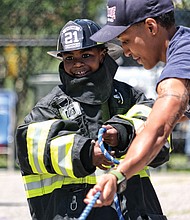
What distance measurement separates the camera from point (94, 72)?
438cm

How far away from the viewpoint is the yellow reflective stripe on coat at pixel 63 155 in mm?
3994

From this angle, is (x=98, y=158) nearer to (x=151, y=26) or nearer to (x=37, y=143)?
(x=37, y=143)

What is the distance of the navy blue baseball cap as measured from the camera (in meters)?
3.76

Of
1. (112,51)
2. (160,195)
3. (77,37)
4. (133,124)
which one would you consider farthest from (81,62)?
(160,195)

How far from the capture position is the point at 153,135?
128 inches

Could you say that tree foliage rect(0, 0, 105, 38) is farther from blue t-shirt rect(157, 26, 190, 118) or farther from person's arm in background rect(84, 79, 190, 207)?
person's arm in background rect(84, 79, 190, 207)

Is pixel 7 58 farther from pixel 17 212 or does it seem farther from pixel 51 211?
pixel 51 211

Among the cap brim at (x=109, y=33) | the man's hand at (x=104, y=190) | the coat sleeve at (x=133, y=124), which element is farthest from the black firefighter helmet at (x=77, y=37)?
the man's hand at (x=104, y=190)

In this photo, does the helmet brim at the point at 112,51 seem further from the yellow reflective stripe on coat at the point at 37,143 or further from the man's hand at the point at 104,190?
the man's hand at the point at 104,190

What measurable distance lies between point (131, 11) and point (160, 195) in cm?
556

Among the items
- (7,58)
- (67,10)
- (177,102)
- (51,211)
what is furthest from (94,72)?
(7,58)

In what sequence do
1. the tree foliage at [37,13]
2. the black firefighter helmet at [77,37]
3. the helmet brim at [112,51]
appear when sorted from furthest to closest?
1. the tree foliage at [37,13]
2. the helmet brim at [112,51]
3. the black firefighter helmet at [77,37]

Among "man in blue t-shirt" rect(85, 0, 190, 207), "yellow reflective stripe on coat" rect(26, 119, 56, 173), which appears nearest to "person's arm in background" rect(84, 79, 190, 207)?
"man in blue t-shirt" rect(85, 0, 190, 207)

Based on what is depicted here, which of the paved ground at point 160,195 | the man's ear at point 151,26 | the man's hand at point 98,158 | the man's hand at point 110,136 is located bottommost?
the paved ground at point 160,195
